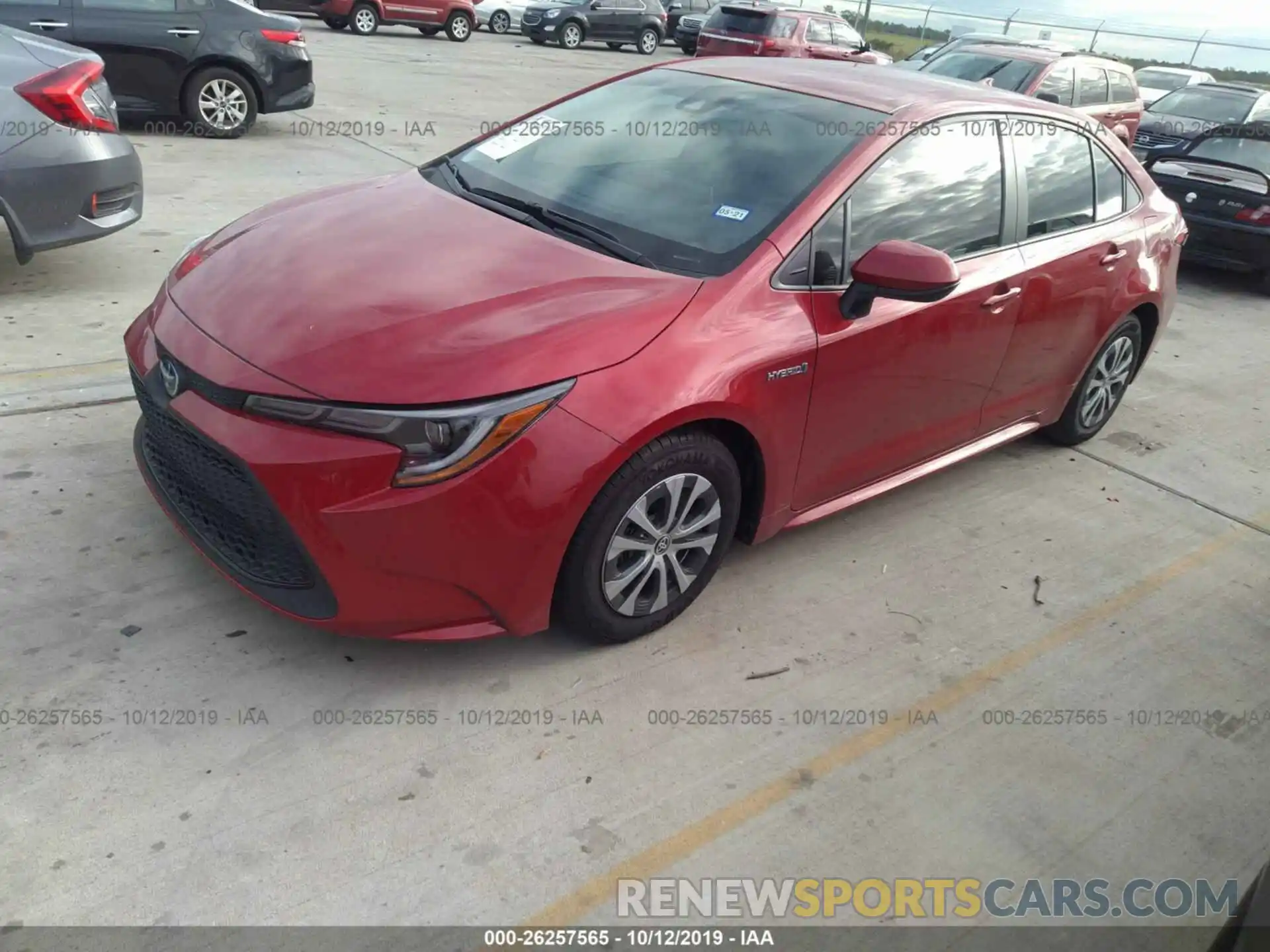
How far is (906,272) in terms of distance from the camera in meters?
3.28

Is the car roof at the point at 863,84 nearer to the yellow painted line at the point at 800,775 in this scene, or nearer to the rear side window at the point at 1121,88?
the yellow painted line at the point at 800,775

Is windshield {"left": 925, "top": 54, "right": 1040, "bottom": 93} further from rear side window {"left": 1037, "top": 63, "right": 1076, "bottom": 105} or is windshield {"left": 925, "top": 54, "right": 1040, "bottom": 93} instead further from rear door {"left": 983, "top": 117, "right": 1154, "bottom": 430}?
rear door {"left": 983, "top": 117, "right": 1154, "bottom": 430}

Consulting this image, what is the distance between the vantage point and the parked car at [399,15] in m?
19.6

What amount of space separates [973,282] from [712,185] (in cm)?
107

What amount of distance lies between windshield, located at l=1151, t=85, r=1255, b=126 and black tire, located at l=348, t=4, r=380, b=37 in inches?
541

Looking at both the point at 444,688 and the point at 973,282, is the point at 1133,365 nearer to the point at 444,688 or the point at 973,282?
the point at 973,282

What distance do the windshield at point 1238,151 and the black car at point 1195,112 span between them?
204 inches

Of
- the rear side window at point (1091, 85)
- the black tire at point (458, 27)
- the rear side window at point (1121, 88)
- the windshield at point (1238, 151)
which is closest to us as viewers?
the windshield at point (1238, 151)

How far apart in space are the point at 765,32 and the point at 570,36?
27.8 ft

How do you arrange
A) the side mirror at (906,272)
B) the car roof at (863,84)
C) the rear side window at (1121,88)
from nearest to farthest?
the side mirror at (906,272)
the car roof at (863,84)
the rear side window at (1121,88)

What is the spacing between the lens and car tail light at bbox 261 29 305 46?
9312mm

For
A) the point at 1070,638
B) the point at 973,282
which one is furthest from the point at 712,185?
the point at 1070,638

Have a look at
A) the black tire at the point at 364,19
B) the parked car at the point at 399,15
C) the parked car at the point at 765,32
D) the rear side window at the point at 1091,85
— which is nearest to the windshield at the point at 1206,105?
the rear side window at the point at 1091,85

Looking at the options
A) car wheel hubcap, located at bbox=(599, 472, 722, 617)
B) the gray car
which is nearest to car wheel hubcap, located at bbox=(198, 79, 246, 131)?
the gray car
